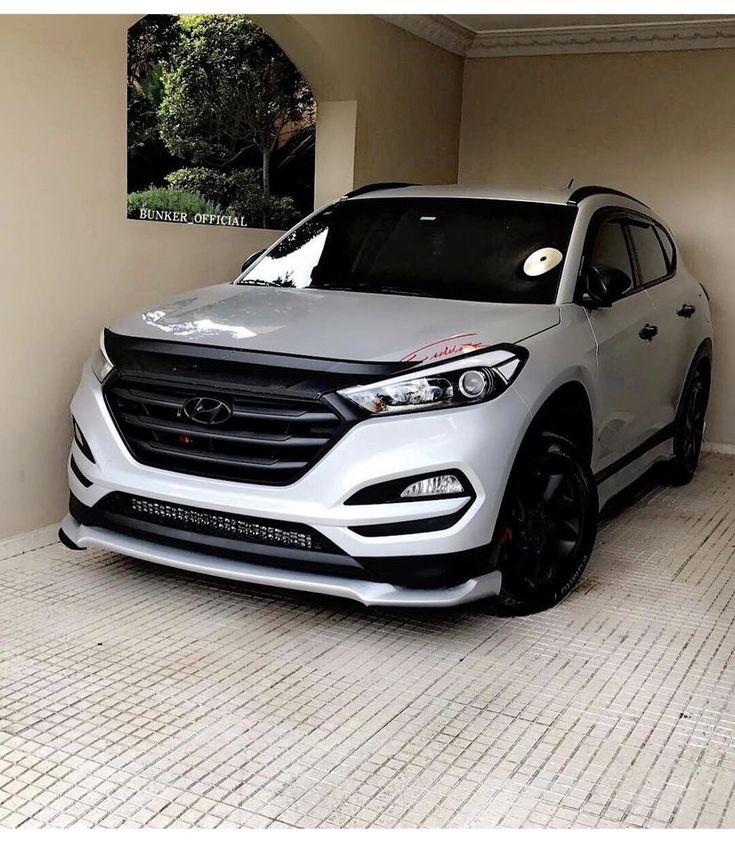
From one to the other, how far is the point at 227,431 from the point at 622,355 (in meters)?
2.05

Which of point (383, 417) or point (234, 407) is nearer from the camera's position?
point (383, 417)

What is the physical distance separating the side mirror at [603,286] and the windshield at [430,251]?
0.17 meters

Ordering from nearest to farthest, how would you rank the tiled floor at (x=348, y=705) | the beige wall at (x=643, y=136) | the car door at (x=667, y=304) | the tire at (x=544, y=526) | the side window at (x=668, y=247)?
the tiled floor at (x=348, y=705), the tire at (x=544, y=526), the car door at (x=667, y=304), the side window at (x=668, y=247), the beige wall at (x=643, y=136)

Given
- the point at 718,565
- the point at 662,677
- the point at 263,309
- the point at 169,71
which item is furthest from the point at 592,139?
the point at 662,677

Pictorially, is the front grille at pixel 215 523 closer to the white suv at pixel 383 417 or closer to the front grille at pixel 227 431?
the white suv at pixel 383 417

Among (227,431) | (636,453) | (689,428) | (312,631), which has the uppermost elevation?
(227,431)

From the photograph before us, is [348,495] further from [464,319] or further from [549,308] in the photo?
[549,308]

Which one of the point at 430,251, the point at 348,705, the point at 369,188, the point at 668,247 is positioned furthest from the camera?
the point at 668,247

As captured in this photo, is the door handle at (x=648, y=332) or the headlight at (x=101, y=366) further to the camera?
the door handle at (x=648, y=332)

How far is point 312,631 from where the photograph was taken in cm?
379

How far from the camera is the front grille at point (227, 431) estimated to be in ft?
11.3

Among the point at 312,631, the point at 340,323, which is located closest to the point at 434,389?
the point at 340,323

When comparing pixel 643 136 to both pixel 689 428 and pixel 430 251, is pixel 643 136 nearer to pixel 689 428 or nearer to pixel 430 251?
pixel 689 428

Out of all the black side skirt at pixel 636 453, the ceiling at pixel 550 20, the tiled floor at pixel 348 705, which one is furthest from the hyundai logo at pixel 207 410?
the ceiling at pixel 550 20
